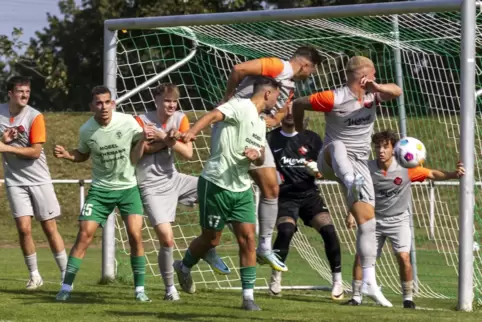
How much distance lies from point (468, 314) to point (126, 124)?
11.3ft

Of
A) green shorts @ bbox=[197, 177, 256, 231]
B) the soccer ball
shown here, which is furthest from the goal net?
green shorts @ bbox=[197, 177, 256, 231]

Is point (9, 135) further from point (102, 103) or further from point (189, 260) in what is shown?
point (189, 260)

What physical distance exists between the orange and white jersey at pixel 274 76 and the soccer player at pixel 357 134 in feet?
0.67

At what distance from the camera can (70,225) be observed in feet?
76.4

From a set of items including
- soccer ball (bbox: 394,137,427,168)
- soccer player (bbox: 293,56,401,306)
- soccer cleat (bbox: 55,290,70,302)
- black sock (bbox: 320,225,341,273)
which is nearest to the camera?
soccer ball (bbox: 394,137,427,168)

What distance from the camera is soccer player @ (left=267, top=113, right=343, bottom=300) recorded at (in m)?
11.5

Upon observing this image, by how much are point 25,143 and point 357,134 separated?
10.7 ft

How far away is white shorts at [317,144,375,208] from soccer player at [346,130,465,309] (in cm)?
47

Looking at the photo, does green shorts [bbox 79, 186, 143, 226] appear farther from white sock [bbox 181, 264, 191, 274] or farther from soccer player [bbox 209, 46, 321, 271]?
soccer player [bbox 209, 46, 321, 271]

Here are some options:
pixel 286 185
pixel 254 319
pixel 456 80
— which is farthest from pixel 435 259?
pixel 254 319

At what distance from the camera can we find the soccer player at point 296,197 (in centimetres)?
1150

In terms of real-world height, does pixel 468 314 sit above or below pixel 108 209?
below

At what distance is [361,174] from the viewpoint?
9867 mm

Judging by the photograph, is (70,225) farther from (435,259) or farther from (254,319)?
(254,319)
